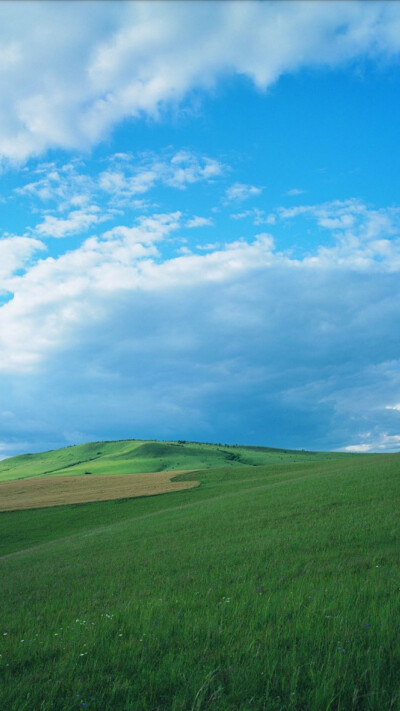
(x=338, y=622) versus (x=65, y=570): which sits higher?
(x=338, y=622)

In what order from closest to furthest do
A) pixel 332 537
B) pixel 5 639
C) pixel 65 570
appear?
pixel 5 639 < pixel 332 537 < pixel 65 570

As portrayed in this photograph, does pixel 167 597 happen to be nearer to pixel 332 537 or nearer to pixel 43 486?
pixel 332 537

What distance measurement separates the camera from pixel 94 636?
7.25 m

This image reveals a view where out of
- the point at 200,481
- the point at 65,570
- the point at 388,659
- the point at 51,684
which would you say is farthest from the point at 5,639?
the point at 200,481

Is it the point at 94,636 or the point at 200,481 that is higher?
the point at 94,636

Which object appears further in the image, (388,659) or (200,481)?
(200,481)

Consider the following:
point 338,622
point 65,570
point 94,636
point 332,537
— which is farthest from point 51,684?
point 65,570

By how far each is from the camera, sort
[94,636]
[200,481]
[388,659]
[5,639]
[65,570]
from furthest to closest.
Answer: [200,481] < [65,570] < [5,639] < [94,636] < [388,659]

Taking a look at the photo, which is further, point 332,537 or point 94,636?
point 332,537

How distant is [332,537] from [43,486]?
96274 millimetres

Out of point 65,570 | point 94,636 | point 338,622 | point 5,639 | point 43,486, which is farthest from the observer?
point 43,486

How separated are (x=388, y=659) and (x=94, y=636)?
4.77 m

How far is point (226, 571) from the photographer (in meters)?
12.0

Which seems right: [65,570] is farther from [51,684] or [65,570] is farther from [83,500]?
[83,500]
